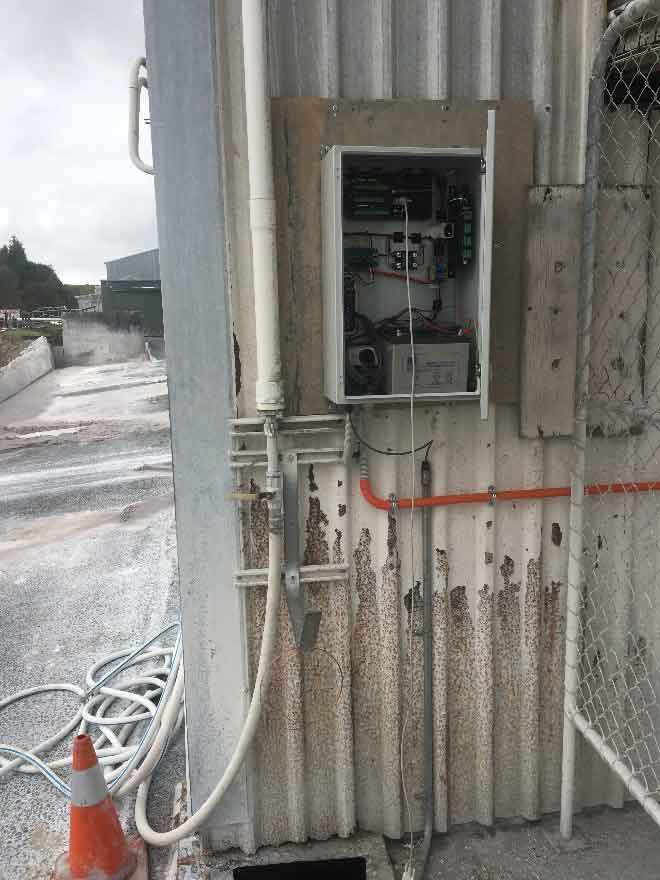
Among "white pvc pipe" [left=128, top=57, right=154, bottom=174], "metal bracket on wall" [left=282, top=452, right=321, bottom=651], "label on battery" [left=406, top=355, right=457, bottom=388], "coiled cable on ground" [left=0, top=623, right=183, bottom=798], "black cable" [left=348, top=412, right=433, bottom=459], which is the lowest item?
"coiled cable on ground" [left=0, top=623, right=183, bottom=798]

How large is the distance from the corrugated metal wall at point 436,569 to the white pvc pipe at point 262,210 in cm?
13

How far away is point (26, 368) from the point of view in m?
15.8

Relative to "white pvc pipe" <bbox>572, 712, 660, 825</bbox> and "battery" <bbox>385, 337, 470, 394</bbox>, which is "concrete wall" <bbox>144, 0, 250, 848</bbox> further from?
"white pvc pipe" <bbox>572, 712, 660, 825</bbox>

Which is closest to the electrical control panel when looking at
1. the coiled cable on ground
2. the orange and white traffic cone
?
the orange and white traffic cone

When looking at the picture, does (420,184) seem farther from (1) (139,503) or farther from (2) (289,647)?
(1) (139,503)

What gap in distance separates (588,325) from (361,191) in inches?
35.9

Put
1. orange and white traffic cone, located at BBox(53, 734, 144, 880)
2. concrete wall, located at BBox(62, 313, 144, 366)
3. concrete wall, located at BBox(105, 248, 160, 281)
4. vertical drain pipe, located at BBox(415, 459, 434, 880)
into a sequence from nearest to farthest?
orange and white traffic cone, located at BBox(53, 734, 144, 880) < vertical drain pipe, located at BBox(415, 459, 434, 880) < concrete wall, located at BBox(62, 313, 144, 366) < concrete wall, located at BBox(105, 248, 160, 281)

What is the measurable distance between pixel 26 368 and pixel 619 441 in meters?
15.9

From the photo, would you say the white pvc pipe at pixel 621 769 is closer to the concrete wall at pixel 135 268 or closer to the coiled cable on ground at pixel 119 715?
the coiled cable on ground at pixel 119 715

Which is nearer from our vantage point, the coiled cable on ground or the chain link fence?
the chain link fence

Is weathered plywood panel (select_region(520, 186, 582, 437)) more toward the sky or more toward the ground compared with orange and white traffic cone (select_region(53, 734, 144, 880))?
more toward the sky

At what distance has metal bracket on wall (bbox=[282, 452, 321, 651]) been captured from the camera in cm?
231

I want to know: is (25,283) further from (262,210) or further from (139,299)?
(262,210)

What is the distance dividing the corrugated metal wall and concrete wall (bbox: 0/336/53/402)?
13.4 meters
